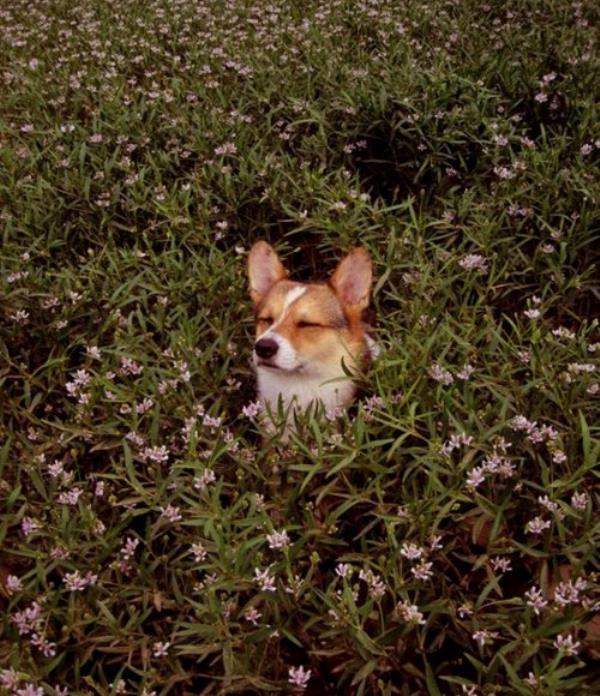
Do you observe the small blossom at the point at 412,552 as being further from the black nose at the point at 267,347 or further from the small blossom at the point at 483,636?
the black nose at the point at 267,347

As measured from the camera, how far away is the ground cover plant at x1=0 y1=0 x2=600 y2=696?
233 cm

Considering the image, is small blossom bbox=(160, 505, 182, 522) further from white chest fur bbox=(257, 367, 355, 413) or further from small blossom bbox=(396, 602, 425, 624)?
small blossom bbox=(396, 602, 425, 624)

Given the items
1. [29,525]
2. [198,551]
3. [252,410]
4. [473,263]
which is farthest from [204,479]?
[473,263]

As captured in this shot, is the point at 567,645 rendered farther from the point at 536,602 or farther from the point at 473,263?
the point at 473,263

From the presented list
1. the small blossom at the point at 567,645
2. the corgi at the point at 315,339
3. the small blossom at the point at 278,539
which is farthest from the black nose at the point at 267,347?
the small blossom at the point at 567,645

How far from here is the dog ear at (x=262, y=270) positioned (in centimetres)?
352

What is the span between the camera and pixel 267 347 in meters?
3.03

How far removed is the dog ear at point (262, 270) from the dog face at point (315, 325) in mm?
45

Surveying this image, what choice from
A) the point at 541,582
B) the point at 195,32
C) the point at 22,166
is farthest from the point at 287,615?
the point at 195,32

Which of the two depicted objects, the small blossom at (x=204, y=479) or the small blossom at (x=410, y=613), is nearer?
the small blossom at (x=410, y=613)

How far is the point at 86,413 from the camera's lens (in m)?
3.16

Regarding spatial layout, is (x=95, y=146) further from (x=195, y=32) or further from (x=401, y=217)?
(x=195, y=32)

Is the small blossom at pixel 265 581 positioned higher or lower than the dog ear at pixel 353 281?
lower

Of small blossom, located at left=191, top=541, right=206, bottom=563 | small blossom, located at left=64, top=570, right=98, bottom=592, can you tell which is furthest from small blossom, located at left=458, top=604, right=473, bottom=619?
small blossom, located at left=64, top=570, right=98, bottom=592
